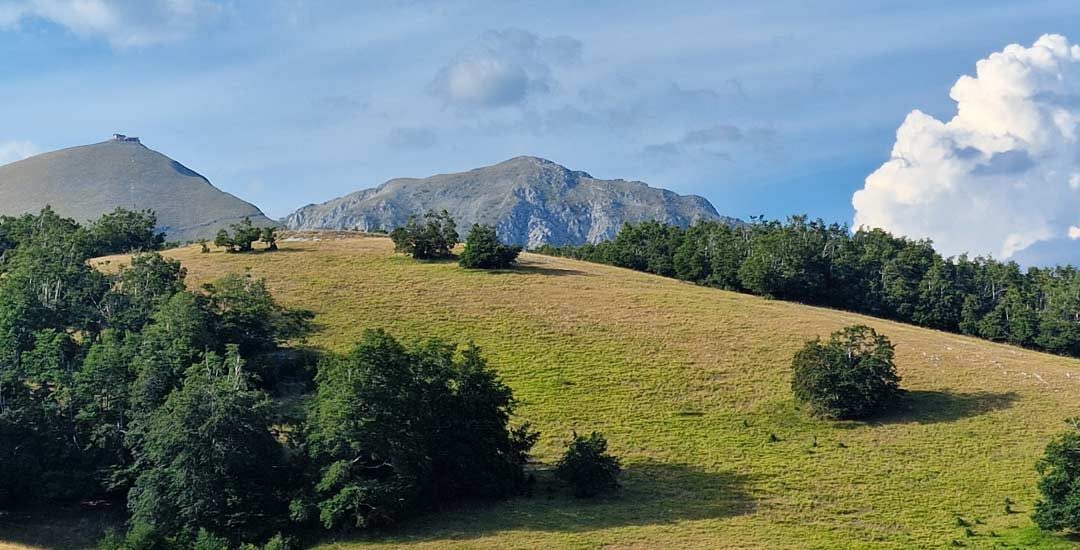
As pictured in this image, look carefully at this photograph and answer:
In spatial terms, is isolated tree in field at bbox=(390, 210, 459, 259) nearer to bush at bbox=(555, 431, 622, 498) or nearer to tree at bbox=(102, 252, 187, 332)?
tree at bbox=(102, 252, 187, 332)

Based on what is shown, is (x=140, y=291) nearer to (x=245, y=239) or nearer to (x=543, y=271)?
(x=245, y=239)

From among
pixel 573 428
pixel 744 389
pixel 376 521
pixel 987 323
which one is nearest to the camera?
pixel 376 521

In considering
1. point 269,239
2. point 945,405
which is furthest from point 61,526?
point 269,239

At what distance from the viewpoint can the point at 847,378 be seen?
61781mm

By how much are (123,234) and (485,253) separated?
160 feet

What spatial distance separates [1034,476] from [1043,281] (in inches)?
2626

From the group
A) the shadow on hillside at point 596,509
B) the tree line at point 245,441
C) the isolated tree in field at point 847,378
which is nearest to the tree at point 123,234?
the tree line at point 245,441

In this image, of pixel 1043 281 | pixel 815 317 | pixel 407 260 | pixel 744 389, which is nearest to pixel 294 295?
pixel 407 260

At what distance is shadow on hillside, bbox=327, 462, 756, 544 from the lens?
153 ft

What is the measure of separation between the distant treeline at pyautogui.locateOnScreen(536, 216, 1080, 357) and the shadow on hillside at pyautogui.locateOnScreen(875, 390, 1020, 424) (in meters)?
31.5

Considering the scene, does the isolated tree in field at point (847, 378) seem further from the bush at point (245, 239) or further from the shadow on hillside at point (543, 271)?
the bush at point (245, 239)

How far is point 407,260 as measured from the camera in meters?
102

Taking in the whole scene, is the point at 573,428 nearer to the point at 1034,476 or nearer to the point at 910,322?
the point at 1034,476

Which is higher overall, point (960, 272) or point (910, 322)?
point (960, 272)
